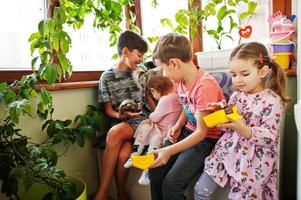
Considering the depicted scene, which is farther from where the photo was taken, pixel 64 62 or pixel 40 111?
pixel 40 111

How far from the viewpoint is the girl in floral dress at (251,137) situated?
0.91m

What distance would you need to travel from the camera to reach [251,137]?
0.91 m

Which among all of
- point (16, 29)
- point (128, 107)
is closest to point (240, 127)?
point (128, 107)

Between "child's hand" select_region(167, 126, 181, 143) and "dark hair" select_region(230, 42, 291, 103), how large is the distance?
0.42 m

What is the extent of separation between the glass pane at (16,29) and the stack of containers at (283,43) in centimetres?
137

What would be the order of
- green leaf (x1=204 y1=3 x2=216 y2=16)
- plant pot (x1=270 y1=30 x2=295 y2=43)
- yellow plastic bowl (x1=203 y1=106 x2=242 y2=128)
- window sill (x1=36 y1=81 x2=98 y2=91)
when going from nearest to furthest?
yellow plastic bowl (x1=203 y1=106 x2=242 y2=128) → window sill (x1=36 y1=81 x2=98 y2=91) → plant pot (x1=270 y1=30 x2=295 y2=43) → green leaf (x1=204 y1=3 x2=216 y2=16)

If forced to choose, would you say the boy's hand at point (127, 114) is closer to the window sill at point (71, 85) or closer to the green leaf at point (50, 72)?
the window sill at point (71, 85)

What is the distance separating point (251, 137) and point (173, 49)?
0.48 m

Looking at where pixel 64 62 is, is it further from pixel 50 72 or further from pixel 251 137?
pixel 251 137

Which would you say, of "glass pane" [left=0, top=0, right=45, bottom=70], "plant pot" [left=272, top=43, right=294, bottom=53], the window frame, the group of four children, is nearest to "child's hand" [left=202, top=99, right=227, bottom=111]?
the group of four children

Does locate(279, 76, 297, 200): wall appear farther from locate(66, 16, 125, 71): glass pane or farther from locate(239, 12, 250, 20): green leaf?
locate(66, 16, 125, 71): glass pane

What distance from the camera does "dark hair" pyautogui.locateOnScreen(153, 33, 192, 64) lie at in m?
1.13

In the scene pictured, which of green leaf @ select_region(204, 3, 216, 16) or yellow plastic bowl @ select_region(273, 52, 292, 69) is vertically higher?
green leaf @ select_region(204, 3, 216, 16)

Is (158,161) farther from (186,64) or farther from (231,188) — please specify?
(186,64)
